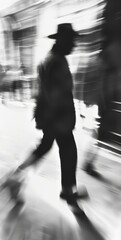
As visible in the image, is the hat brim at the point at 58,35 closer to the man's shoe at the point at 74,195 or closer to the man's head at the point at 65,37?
the man's head at the point at 65,37

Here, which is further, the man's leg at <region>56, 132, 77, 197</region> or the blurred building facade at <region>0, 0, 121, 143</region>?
the man's leg at <region>56, 132, 77, 197</region>

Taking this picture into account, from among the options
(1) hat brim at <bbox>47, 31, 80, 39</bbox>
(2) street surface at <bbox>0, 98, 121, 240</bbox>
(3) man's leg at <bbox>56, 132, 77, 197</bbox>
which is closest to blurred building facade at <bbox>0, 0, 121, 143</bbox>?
(1) hat brim at <bbox>47, 31, 80, 39</bbox>

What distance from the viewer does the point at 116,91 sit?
2.11 metres

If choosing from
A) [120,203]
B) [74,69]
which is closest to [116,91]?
[74,69]

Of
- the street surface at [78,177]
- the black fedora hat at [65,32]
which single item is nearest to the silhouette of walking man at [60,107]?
the black fedora hat at [65,32]

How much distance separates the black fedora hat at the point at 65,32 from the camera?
6.24 feet

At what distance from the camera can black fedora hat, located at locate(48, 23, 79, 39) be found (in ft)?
6.24

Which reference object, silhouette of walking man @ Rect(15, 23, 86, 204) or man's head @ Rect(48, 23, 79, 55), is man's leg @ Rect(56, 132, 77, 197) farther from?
man's head @ Rect(48, 23, 79, 55)

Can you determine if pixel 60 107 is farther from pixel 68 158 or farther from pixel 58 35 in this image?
pixel 58 35

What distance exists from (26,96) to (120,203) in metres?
1.18

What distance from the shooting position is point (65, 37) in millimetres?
1905

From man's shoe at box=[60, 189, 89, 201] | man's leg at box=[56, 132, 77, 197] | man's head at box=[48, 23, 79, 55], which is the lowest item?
man's shoe at box=[60, 189, 89, 201]

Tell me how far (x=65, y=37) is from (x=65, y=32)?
4 centimetres

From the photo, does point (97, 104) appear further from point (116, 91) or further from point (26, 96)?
point (26, 96)
